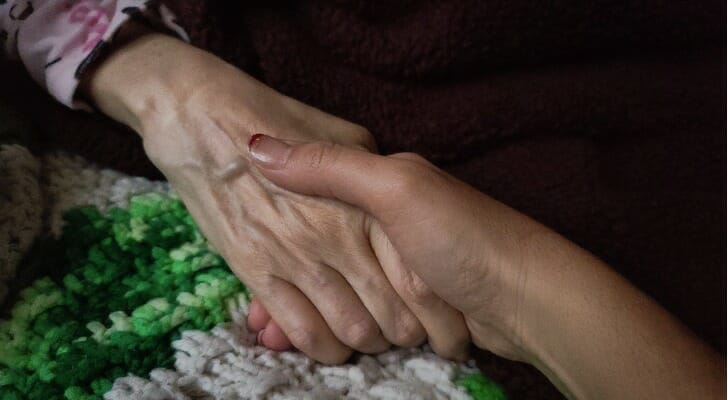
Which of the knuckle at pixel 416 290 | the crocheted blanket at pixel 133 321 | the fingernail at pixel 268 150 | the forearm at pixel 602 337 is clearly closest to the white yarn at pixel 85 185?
the crocheted blanket at pixel 133 321

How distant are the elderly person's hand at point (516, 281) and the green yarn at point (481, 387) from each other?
1.3 inches

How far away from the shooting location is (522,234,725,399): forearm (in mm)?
519

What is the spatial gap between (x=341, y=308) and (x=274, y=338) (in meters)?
0.07

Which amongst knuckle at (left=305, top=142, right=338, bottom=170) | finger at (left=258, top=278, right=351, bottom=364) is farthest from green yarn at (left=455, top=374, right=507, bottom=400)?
knuckle at (left=305, top=142, right=338, bottom=170)

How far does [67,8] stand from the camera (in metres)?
0.71

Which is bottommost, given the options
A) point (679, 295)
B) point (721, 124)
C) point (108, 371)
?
point (108, 371)

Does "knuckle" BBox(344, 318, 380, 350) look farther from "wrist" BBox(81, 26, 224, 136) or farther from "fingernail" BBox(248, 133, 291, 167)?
"wrist" BBox(81, 26, 224, 136)

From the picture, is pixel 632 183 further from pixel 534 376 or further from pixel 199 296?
pixel 199 296

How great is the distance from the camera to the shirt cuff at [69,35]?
0.69 meters

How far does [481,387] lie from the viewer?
58 cm

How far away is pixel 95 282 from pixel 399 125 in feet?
1.07

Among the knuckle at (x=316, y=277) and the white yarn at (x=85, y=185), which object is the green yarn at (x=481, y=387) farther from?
the white yarn at (x=85, y=185)

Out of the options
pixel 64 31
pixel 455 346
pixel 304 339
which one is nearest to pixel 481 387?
pixel 455 346

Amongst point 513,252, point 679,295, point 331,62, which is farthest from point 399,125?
point 679,295
